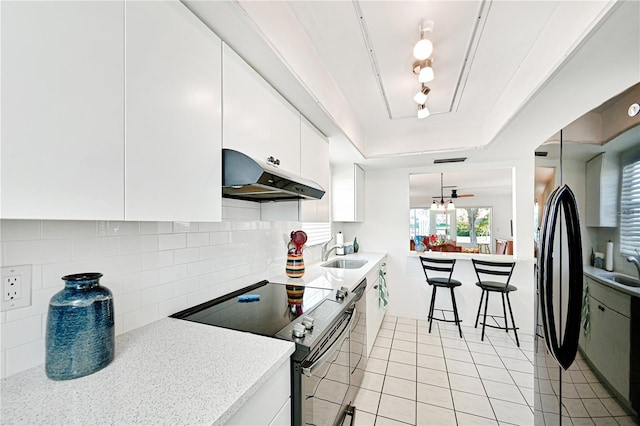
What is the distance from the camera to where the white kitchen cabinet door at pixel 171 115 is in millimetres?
797

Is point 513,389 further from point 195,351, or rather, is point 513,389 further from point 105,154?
point 105,154

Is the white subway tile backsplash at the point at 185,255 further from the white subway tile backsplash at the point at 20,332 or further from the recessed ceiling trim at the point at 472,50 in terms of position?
the recessed ceiling trim at the point at 472,50

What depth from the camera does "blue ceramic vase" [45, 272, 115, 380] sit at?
0.74 meters

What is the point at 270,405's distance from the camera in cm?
89

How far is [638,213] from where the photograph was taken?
71cm

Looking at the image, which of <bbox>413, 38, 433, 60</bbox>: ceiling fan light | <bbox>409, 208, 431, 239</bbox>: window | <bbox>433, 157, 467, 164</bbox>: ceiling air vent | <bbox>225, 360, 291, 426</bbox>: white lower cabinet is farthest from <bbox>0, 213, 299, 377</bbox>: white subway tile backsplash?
<bbox>409, 208, 431, 239</bbox>: window

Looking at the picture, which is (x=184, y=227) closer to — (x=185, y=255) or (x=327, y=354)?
(x=185, y=255)

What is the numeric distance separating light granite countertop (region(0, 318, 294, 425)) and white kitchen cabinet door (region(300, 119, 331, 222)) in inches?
45.4

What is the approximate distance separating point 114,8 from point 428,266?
11.8 feet

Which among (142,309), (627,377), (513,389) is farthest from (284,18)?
(513,389)

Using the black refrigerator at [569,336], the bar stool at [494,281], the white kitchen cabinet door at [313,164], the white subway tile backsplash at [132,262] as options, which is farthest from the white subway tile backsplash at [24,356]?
the bar stool at [494,281]

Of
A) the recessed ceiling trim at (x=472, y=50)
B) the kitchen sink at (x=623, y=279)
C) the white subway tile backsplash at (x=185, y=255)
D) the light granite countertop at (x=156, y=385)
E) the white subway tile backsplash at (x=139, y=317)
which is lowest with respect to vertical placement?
the light granite countertop at (x=156, y=385)

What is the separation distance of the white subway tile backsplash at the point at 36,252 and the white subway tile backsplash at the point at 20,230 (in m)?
0.02

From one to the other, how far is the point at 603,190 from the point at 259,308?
1.52m
